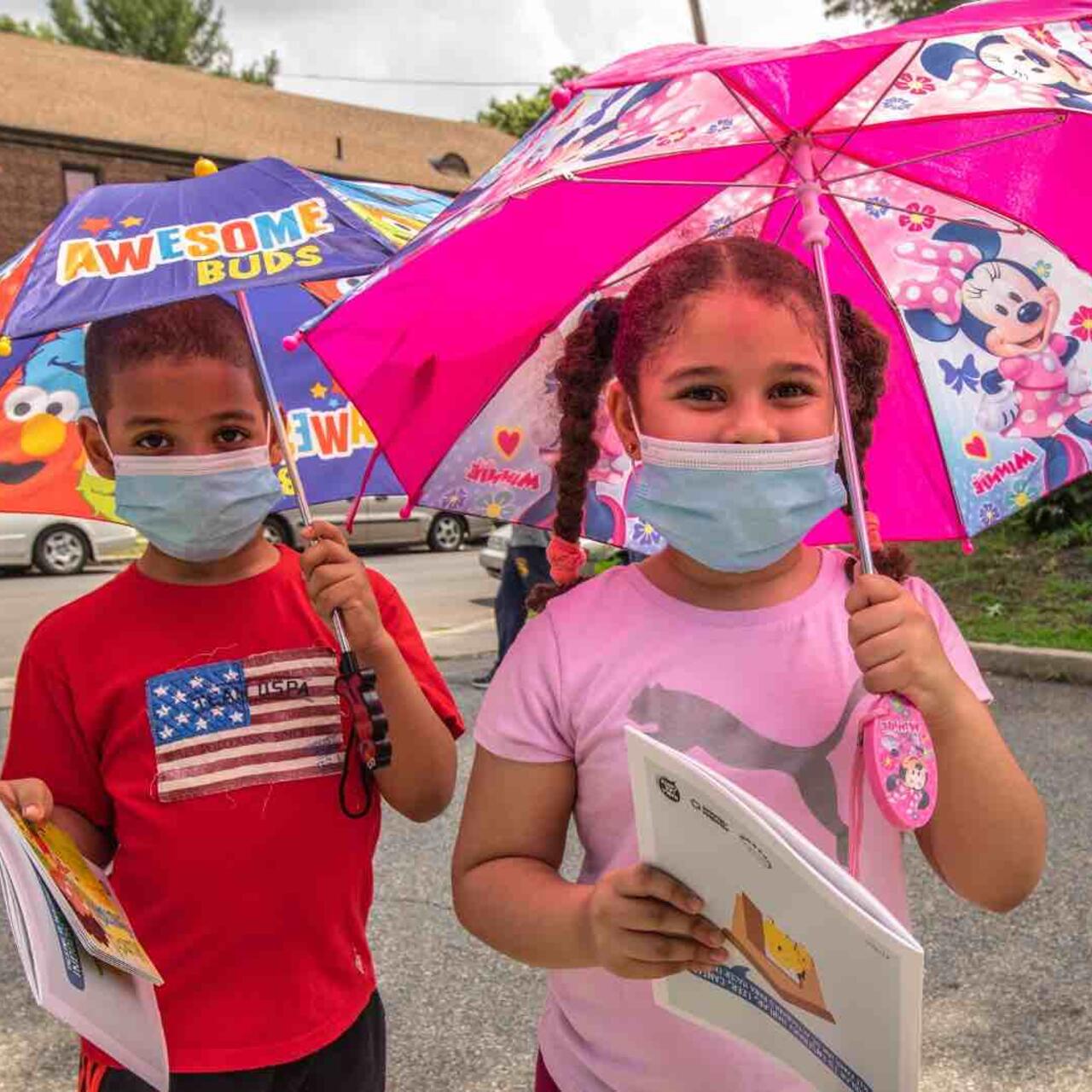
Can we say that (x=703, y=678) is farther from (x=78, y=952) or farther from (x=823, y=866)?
(x=78, y=952)

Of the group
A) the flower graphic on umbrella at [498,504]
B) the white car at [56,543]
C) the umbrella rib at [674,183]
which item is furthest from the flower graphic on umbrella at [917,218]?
the white car at [56,543]

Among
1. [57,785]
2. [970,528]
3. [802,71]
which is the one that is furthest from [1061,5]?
[57,785]

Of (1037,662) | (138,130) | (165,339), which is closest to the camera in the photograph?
(165,339)

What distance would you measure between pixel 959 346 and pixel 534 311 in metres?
0.71

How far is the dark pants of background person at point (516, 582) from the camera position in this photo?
253 inches

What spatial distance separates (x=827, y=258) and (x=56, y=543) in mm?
13432

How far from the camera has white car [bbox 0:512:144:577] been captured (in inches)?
523

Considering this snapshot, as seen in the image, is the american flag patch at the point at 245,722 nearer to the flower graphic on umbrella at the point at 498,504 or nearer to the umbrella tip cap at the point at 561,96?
the flower graphic on umbrella at the point at 498,504

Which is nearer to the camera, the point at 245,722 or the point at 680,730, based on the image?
the point at 680,730

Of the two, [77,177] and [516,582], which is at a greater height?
[77,177]

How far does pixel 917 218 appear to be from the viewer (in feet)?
6.02

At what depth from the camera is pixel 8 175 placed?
24391 millimetres

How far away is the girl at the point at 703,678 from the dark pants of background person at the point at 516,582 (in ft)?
16.0

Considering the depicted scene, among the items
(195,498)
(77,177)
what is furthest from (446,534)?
(195,498)
